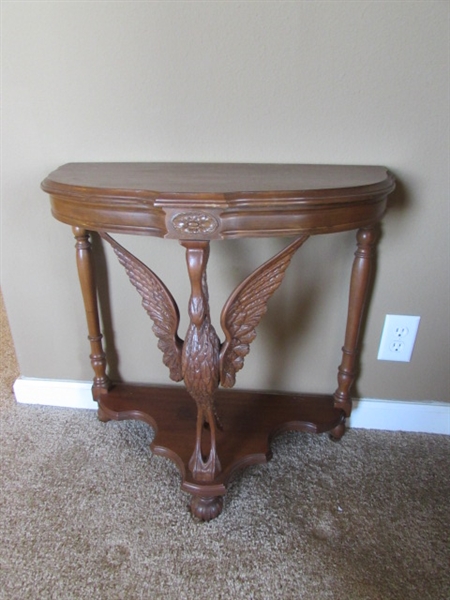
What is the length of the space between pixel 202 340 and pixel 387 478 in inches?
21.6

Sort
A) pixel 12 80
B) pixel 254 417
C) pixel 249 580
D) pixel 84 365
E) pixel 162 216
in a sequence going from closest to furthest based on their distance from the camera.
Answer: pixel 162 216 < pixel 249 580 < pixel 12 80 < pixel 254 417 < pixel 84 365

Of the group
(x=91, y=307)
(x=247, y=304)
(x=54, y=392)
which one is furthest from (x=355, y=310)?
(x=54, y=392)

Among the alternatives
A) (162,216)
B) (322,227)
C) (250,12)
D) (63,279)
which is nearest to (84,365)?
(63,279)

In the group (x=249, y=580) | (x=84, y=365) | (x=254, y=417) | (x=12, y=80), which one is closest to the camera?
(x=249, y=580)

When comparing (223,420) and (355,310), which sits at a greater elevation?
(355,310)

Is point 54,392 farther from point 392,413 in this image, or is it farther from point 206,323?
point 392,413

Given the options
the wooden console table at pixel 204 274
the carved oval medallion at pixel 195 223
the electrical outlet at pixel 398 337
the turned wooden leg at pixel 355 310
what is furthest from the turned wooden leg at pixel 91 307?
the electrical outlet at pixel 398 337

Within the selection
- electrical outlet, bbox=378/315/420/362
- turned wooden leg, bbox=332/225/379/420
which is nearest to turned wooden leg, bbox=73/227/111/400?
turned wooden leg, bbox=332/225/379/420

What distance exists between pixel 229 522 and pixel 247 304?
0.44 m

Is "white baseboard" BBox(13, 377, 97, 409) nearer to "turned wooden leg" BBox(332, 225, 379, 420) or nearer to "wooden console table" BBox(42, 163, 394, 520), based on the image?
"wooden console table" BBox(42, 163, 394, 520)

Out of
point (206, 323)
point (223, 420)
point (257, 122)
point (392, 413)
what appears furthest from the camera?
point (392, 413)

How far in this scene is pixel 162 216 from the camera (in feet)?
2.22

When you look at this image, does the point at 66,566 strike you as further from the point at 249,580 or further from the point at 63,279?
the point at 63,279

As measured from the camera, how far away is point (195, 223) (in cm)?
66
